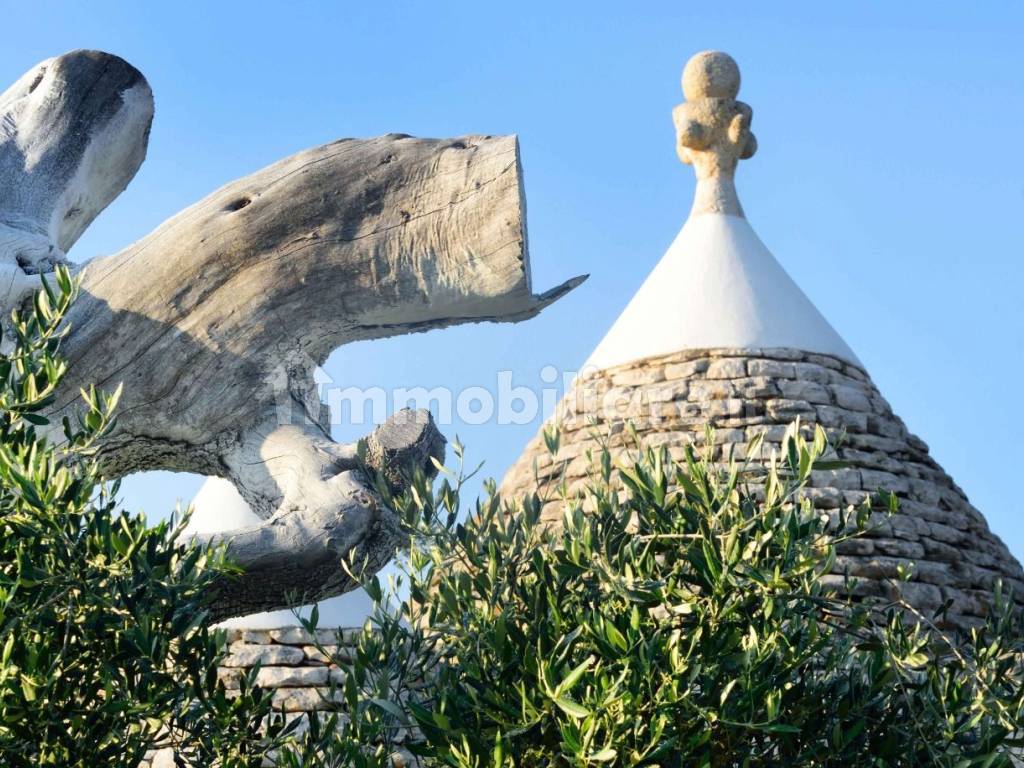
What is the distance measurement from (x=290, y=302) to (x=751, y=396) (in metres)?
7.05

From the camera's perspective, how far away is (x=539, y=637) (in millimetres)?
3990

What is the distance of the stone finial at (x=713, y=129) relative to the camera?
12.1 metres

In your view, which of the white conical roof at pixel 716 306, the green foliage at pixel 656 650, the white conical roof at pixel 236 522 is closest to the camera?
the green foliage at pixel 656 650

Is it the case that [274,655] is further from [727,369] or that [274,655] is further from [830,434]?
[830,434]

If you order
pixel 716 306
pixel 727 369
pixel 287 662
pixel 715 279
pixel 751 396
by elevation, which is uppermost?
pixel 715 279

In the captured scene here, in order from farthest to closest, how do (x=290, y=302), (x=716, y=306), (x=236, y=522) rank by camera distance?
(x=236, y=522) < (x=716, y=306) < (x=290, y=302)

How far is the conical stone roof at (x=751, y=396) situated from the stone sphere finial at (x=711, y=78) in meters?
0.17

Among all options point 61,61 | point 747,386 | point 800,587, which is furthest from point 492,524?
point 747,386

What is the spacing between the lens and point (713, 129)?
12055 mm

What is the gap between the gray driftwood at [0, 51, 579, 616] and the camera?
367 centimetres

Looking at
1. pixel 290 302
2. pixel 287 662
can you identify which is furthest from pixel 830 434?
pixel 290 302

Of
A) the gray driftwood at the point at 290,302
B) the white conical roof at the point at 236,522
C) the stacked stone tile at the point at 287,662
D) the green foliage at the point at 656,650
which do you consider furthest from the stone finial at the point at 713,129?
the gray driftwood at the point at 290,302

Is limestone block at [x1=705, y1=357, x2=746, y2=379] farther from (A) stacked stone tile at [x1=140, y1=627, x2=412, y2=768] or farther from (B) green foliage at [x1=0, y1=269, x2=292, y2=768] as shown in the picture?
(B) green foliage at [x1=0, y1=269, x2=292, y2=768]

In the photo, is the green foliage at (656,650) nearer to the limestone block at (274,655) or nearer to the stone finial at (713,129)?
the limestone block at (274,655)
